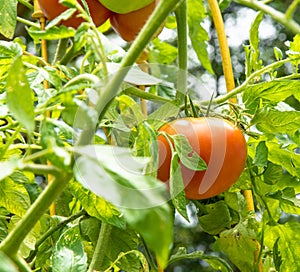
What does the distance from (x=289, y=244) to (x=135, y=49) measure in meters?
0.39

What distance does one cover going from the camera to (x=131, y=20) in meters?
0.67

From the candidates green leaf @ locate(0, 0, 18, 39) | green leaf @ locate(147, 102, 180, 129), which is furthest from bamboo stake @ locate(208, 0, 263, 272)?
green leaf @ locate(0, 0, 18, 39)

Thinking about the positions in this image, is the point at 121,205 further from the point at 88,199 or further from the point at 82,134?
the point at 88,199

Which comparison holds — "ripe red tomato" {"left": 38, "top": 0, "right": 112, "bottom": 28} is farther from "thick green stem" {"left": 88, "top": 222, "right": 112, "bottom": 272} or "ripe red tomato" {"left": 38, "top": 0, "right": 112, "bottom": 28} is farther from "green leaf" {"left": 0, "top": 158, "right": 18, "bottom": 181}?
"green leaf" {"left": 0, "top": 158, "right": 18, "bottom": 181}

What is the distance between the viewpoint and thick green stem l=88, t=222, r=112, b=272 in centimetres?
59

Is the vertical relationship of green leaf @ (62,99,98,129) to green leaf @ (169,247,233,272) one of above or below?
above

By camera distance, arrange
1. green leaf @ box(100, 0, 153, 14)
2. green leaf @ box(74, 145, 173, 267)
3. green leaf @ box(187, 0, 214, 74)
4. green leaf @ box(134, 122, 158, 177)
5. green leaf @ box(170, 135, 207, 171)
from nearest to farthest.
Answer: green leaf @ box(74, 145, 173, 267) < green leaf @ box(134, 122, 158, 177) < green leaf @ box(170, 135, 207, 171) < green leaf @ box(100, 0, 153, 14) < green leaf @ box(187, 0, 214, 74)

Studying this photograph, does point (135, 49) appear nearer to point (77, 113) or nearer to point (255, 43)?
point (77, 113)

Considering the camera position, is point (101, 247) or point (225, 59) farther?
point (225, 59)

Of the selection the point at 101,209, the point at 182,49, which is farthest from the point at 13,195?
the point at 182,49

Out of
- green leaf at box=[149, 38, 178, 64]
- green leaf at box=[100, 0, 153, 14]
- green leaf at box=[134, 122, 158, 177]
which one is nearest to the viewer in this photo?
green leaf at box=[134, 122, 158, 177]

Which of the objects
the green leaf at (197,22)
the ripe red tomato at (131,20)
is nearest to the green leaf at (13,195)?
the ripe red tomato at (131,20)

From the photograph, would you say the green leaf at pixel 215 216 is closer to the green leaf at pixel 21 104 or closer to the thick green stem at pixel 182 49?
the thick green stem at pixel 182 49

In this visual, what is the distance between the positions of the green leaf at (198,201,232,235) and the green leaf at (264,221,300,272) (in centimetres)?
5
